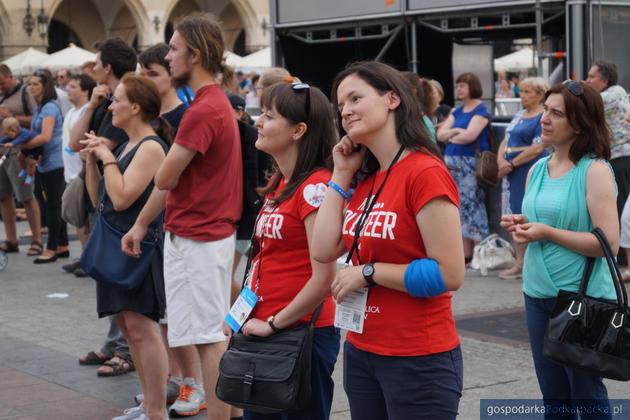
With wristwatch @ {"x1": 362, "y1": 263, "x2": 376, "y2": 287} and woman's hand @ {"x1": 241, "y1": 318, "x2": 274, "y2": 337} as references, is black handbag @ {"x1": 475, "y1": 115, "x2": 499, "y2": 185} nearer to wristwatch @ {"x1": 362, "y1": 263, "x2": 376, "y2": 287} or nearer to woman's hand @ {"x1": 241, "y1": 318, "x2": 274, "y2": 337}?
woman's hand @ {"x1": 241, "y1": 318, "x2": 274, "y2": 337}

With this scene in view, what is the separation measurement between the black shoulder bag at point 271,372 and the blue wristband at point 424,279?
62 cm

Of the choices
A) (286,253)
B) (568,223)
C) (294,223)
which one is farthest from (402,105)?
(568,223)

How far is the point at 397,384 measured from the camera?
126 inches

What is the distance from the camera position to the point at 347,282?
3.25 meters

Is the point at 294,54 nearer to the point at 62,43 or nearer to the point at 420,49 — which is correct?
the point at 420,49

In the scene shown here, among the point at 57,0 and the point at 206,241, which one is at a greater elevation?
the point at 57,0

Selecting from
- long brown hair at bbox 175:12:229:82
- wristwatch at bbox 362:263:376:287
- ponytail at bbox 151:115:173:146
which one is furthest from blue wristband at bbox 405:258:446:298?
ponytail at bbox 151:115:173:146

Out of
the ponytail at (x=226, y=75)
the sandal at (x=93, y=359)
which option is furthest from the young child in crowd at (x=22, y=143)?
the ponytail at (x=226, y=75)

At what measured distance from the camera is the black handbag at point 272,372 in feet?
11.7

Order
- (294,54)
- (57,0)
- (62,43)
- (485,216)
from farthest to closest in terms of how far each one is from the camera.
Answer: (62,43) → (57,0) → (294,54) → (485,216)

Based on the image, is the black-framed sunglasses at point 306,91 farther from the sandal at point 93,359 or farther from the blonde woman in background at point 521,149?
the blonde woman in background at point 521,149

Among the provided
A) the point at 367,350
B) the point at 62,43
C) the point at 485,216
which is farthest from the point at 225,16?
the point at 367,350

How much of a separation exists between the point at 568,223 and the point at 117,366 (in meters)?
3.40

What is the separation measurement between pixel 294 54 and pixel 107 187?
9089mm
